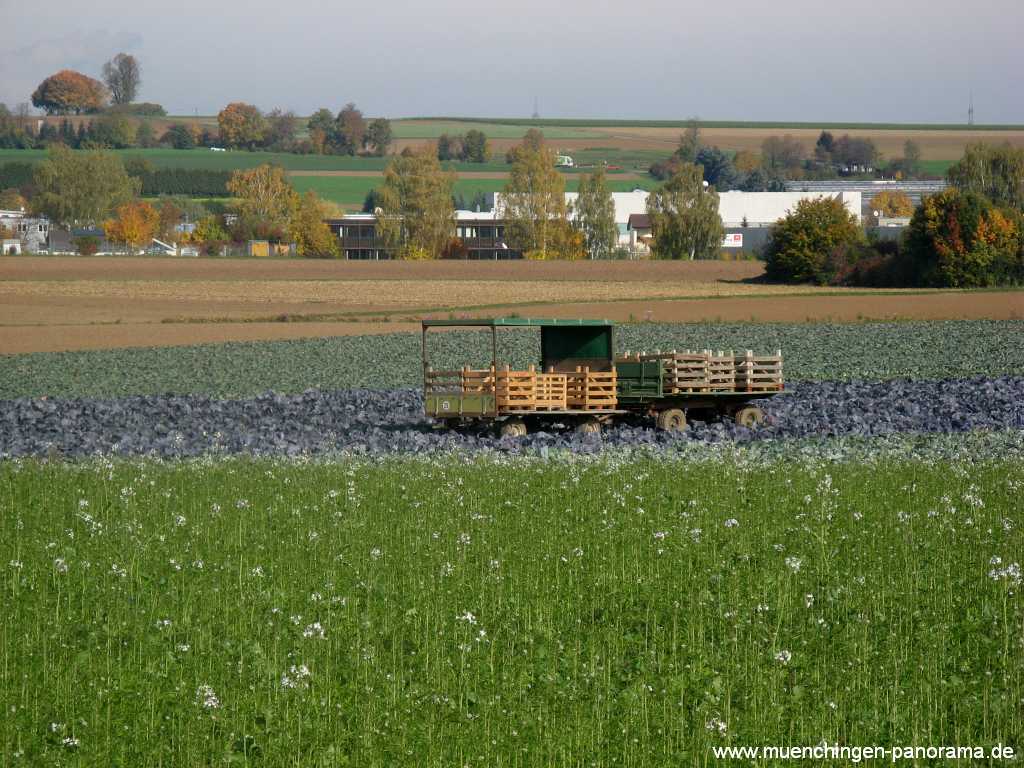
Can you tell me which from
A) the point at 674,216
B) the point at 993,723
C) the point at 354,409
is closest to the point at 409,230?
the point at 674,216

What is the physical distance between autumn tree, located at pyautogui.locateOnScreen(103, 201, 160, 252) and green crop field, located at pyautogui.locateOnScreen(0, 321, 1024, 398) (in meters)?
117

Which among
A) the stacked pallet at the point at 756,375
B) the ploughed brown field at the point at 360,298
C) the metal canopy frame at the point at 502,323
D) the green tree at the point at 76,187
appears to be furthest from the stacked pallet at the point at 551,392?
→ the green tree at the point at 76,187

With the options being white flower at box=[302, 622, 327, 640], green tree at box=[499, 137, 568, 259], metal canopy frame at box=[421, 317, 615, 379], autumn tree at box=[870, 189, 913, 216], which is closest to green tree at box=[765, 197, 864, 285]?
green tree at box=[499, 137, 568, 259]

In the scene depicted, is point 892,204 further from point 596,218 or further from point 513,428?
point 513,428

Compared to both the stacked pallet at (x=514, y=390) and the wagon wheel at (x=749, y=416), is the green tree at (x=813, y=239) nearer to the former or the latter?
the wagon wheel at (x=749, y=416)

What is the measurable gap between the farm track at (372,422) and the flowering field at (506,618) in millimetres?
6407

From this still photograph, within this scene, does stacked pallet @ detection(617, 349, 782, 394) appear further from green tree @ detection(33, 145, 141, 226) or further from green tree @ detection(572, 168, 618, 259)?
green tree @ detection(33, 145, 141, 226)

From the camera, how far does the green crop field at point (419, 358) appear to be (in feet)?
141

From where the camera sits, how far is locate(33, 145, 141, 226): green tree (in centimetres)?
18038

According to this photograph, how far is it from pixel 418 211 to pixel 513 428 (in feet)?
427

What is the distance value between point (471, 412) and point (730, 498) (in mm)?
10349

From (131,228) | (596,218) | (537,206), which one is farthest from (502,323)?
(131,228)

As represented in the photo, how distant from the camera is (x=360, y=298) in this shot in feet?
322

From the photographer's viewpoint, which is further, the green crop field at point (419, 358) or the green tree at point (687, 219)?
the green tree at point (687, 219)
